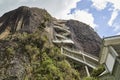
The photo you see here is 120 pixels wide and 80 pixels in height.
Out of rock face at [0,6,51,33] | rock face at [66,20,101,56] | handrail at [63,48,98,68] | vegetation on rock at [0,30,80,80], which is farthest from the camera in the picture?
rock face at [66,20,101,56]

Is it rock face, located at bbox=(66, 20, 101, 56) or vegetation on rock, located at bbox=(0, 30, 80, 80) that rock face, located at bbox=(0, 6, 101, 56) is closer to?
rock face, located at bbox=(66, 20, 101, 56)

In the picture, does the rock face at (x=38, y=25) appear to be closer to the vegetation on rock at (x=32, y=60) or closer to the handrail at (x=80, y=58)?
the vegetation on rock at (x=32, y=60)

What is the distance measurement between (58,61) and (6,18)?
21559 millimetres

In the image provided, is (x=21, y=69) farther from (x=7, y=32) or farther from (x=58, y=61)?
(x=7, y=32)

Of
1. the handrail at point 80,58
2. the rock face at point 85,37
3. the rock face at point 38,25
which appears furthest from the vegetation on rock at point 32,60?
the rock face at point 85,37

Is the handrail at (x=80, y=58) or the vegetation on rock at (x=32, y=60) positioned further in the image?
the handrail at (x=80, y=58)

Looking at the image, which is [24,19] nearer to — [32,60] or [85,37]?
[32,60]

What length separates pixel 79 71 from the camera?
45.0 metres

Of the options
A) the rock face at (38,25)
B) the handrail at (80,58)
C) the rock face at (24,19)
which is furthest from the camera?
the rock face at (38,25)

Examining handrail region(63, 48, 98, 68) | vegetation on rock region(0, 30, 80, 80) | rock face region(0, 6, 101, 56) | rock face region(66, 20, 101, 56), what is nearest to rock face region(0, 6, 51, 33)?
rock face region(0, 6, 101, 56)

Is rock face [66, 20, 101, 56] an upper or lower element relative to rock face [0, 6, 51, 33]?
lower

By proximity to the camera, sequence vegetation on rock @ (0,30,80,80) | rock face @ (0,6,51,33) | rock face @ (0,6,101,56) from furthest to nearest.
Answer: rock face @ (0,6,101,56)
rock face @ (0,6,51,33)
vegetation on rock @ (0,30,80,80)

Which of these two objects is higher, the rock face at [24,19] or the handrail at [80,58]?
the rock face at [24,19]

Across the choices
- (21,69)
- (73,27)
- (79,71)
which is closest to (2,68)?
(21,69)
